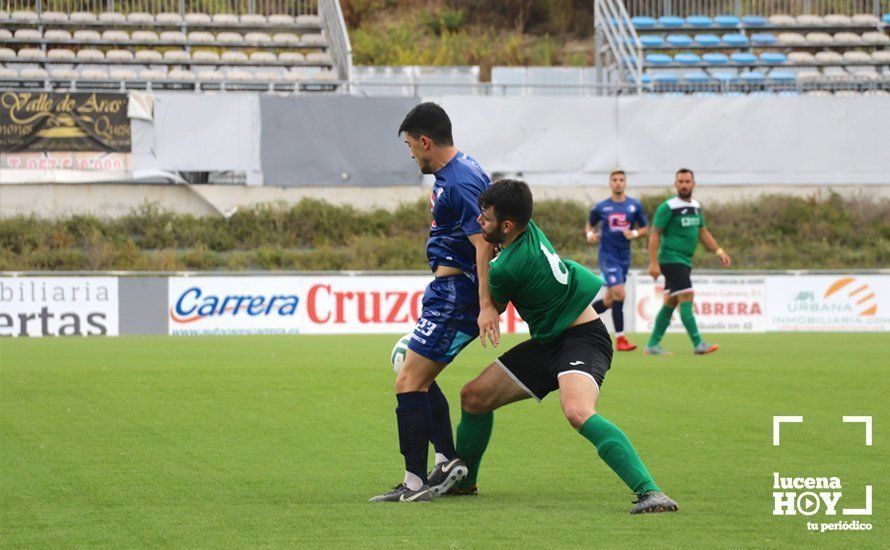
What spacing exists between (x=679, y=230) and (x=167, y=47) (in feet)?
69.5

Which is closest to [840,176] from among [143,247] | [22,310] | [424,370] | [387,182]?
[387,182]

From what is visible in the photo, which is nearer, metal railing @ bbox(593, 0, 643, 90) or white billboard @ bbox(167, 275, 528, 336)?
white billboard @ bbox(167, 275, 528, 336)

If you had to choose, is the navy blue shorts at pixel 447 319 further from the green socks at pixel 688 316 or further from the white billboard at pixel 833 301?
the white billboard at pixel 833 301

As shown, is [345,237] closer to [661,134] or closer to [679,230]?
[661,134]

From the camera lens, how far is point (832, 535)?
529 cm

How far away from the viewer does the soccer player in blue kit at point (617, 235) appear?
1675 cm

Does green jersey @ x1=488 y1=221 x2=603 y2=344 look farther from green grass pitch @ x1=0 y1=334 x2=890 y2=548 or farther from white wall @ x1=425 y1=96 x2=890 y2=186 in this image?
white wall @ x1=425 y1=96 x2=890 y2=186

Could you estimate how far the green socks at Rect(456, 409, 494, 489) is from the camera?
6645 mm

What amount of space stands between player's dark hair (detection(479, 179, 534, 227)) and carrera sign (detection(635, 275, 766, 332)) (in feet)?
59.6

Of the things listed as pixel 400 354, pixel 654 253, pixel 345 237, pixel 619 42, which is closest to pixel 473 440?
pixel 400 354

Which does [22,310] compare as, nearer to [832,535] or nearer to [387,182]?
[387,182]

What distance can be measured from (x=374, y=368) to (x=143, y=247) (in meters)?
17.6

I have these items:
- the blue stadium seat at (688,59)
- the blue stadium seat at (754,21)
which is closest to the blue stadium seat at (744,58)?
the blue stadium seat at (688,59)

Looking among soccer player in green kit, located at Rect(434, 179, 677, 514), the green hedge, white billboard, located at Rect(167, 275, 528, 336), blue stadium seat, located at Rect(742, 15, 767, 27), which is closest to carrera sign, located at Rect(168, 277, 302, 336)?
white billboard, located at Rect(167, 275, 528, 336)
